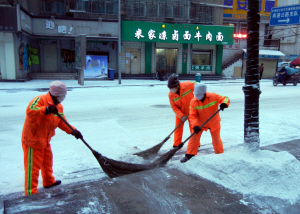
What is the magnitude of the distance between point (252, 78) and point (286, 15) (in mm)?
20136

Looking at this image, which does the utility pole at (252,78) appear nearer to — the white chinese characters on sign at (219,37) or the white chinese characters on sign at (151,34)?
the white chinese characters on sign at (151,34)

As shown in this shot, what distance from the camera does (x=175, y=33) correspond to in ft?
73.4

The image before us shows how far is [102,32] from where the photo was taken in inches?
819

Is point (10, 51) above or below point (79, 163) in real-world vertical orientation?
above

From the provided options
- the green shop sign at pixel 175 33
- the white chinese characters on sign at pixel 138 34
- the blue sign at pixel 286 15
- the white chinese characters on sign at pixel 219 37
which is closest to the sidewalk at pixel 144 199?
the green shop sign at pixel 175 33

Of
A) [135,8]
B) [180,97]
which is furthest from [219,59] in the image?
[180,97]

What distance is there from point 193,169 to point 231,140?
8.18ft

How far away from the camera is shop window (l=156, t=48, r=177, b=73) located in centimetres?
2403

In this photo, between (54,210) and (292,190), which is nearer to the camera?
(54,210)

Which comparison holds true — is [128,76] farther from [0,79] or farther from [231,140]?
[231,140]

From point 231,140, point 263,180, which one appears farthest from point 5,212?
point 231,140

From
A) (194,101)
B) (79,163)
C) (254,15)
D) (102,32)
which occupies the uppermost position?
(102,32)

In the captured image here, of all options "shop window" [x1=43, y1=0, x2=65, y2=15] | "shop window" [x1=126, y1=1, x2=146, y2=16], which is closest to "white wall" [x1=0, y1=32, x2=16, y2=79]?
"shop window" [x1=43, y1=0, x2=65, y2=15]

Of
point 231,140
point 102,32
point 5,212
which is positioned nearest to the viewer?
point 5,212
